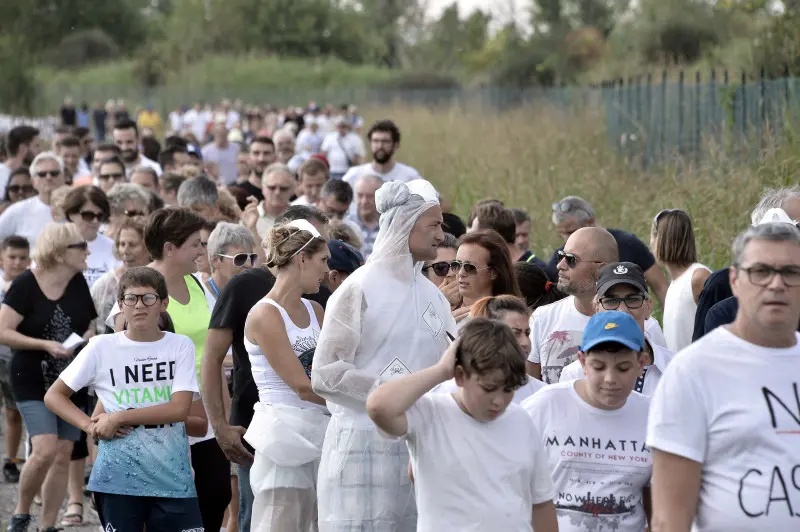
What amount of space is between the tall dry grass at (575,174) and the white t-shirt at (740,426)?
24.5 feet

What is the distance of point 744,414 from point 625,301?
2267 mm

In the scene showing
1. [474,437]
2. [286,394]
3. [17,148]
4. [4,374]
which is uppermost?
[17,148]

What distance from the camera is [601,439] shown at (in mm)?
5055

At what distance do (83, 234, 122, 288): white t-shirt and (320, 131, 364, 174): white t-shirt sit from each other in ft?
33.2

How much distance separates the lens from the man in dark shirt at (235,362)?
22.5 feet

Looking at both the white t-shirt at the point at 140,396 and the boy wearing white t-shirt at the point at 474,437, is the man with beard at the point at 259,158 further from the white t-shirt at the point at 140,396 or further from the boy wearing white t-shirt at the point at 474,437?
the boy wearing white t-shirt at the point at 474,437

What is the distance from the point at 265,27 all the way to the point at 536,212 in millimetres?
82538

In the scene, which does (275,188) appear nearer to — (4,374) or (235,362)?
(4,374)

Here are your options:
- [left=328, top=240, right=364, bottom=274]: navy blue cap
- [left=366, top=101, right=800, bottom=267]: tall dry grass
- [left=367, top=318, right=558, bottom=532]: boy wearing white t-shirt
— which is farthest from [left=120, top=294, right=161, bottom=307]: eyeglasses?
[left=366, top=101, right=800, bottom=267]: tall dry grass

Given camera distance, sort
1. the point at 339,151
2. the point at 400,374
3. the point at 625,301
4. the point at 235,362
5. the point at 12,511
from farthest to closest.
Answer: the point at 339,151
the point at 12,511
the point at 235,362
the point at 625,301
the point at 400,374

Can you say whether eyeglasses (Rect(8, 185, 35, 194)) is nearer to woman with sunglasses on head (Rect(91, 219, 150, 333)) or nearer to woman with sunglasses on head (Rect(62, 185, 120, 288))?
woman with sunglasses on head (Rect(62, 185, 120, 288))

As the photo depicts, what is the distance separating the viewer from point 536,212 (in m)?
15.3

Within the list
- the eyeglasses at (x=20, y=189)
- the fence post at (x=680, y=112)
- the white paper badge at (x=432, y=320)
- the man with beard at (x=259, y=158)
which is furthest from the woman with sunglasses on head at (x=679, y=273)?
the fence post at (x=680, y=112)

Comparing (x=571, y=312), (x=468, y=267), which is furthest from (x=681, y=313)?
(x=468, y=267)
